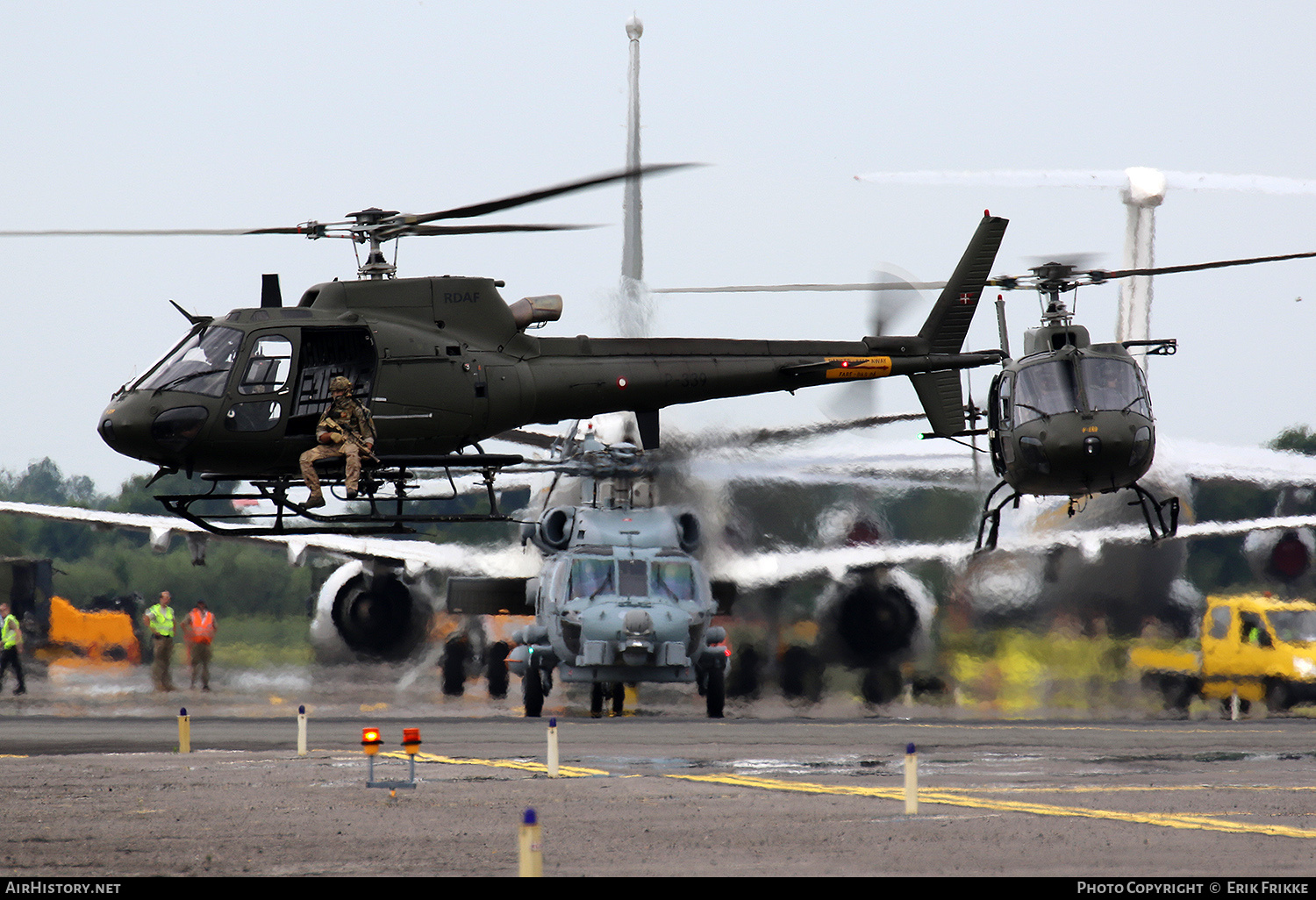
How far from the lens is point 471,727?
23.2 m

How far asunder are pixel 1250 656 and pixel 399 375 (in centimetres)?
1630

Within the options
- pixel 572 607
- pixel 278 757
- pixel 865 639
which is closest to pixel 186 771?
pixel 278 757

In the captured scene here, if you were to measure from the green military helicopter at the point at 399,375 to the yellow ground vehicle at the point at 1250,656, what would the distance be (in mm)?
10408

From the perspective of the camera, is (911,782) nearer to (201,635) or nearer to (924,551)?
(924,551)

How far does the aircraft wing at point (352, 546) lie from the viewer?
30734mm

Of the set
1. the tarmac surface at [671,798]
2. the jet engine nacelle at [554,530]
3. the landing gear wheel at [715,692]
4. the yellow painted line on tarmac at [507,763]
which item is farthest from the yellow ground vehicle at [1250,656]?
the yellow painted line on tarmac at [507,763]

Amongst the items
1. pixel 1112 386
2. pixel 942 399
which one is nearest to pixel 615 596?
pixel 942 399

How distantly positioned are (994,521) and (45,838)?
13.4 m

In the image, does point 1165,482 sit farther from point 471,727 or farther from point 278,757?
point 278,757

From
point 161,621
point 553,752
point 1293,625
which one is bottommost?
point 553,752

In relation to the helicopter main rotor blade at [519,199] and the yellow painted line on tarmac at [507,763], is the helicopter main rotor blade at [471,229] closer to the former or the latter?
the helicopter main rotor blade at [519,199]

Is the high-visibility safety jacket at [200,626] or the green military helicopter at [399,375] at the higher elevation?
the green military helicopter at [399,375]

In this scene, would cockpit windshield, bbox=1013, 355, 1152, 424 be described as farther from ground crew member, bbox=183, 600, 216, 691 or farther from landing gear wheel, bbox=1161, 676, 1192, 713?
ground crew member, bbox=183, 600, 216, 691

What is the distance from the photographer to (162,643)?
30.7 metres
